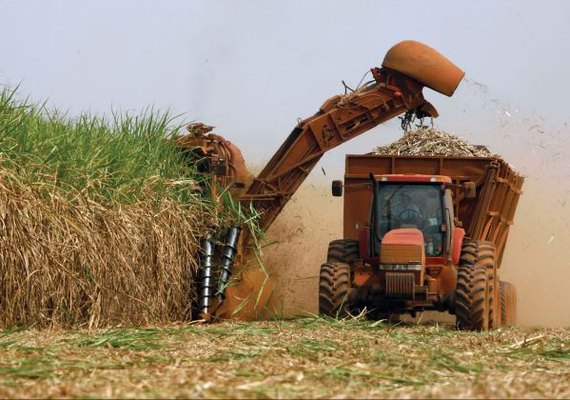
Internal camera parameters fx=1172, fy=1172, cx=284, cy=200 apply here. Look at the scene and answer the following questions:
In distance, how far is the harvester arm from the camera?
52.7ft

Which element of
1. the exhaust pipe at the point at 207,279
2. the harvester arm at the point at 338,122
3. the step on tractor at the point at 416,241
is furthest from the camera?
the harvester arm at the point at 338,122

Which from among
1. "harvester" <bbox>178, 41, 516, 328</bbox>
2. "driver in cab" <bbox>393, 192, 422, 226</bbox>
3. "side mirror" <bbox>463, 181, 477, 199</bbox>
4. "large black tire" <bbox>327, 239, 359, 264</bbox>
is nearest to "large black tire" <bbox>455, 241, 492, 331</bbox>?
"driver in cab" <bbox>393, 192, 422, 226</bbox>

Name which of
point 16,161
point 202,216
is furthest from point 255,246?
point 16,161

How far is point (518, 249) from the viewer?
19.4 metres

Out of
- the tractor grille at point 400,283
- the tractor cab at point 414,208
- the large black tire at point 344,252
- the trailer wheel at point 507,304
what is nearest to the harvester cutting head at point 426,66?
the tractor cab at point 414,208

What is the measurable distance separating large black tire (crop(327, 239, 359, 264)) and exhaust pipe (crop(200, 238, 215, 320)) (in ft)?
4.93

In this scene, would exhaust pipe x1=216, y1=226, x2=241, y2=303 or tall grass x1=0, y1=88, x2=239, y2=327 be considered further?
exhaust pipe x1=216, y1=226, x2=241, y2=303

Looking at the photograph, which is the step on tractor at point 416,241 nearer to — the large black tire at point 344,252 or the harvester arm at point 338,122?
the large black tire at point 344,252

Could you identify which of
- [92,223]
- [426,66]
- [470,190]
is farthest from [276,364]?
[426,66]

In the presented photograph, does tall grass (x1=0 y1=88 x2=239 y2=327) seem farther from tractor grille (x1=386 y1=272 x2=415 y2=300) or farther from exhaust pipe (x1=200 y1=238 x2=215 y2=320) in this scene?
tractor grille (x1=386 y1=272 x2=415 y2=300)

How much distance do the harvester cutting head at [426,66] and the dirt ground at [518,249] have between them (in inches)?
126

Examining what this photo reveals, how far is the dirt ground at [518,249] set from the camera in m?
17.2

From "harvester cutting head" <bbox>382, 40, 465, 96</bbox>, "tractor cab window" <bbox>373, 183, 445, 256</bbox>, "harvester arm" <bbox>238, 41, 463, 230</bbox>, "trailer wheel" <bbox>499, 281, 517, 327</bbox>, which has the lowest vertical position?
"trailer wheel" <bbox>499, 281, 517, 327</bbox>

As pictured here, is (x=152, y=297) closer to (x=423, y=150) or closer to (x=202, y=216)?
(x=202, y=216)
